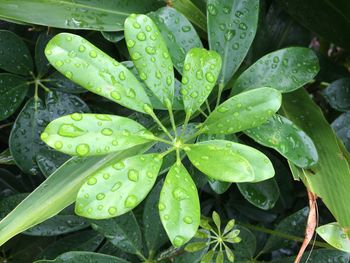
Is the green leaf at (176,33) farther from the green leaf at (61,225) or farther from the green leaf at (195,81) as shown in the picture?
the green leaf at (61,225)

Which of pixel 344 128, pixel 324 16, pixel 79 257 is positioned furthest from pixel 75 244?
pixel 324 16

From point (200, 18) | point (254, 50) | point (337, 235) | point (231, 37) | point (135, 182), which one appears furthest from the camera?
point (254, 50)

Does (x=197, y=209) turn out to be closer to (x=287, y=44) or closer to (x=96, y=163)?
(x=96, y=163)

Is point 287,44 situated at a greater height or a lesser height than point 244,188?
greater

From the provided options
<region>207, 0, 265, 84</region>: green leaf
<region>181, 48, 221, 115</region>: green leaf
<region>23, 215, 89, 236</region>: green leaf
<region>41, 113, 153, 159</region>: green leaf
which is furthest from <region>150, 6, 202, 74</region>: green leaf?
<region>23, 215, 89, 236</region>: green leaf

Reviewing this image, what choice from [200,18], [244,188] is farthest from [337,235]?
[200,18]

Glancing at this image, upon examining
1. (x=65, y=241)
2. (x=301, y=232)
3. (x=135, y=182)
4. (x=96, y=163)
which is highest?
(x=135, y=182)
